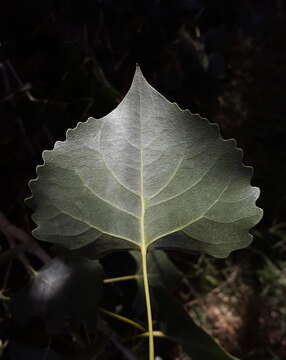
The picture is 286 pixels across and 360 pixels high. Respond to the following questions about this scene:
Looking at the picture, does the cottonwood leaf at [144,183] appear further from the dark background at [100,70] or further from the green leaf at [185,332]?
the dark background at [100,70]

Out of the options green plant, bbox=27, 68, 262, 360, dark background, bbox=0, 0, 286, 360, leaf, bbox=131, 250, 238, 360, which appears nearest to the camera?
green plant, bbox=27, 68, 262, 360

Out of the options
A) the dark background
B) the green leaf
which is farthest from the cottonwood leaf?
the dark background

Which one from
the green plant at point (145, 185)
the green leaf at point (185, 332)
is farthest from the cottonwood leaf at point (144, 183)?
the green leaf at point (185, 332)

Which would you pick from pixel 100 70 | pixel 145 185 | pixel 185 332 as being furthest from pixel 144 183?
pixel 100 70

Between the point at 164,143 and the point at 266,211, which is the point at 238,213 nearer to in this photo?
the point at 164,143

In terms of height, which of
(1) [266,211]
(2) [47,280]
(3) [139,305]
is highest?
(2) [47,280]

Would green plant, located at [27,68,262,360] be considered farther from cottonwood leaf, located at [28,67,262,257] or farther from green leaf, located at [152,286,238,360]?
green leaf, located at [152,286,238,360]

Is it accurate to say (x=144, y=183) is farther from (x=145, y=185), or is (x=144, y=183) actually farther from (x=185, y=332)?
(x=185, y=332)

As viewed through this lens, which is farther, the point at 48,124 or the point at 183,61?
the point at 183,61

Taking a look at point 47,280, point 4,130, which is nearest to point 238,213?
point 47,280
